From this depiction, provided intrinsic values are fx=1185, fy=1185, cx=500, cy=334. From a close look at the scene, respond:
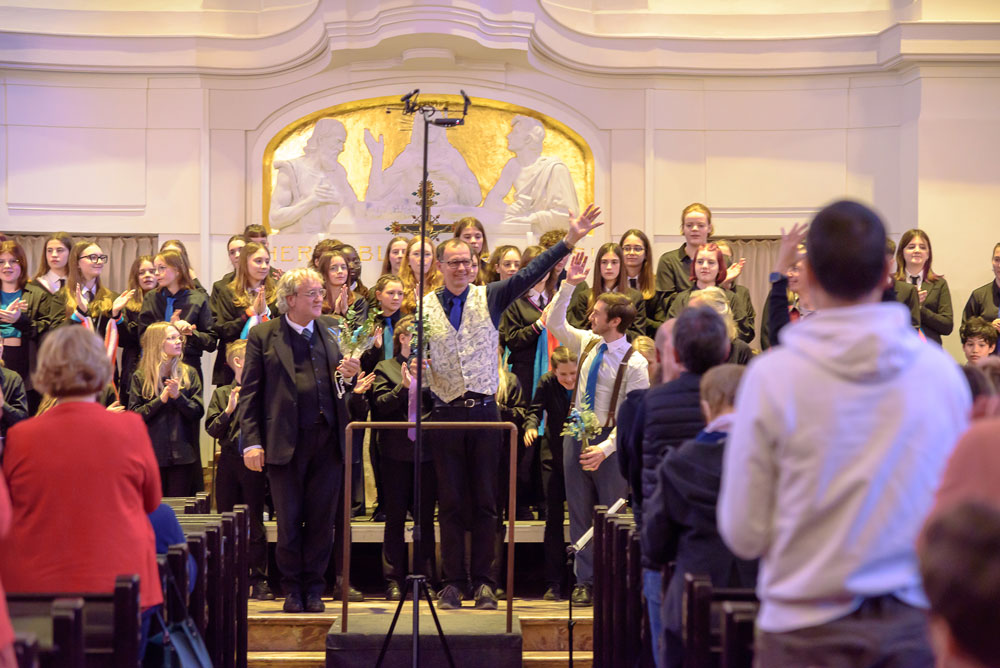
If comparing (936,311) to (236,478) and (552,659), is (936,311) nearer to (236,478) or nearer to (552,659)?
(552,659)

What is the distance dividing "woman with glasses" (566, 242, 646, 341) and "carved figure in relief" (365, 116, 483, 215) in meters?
3.24

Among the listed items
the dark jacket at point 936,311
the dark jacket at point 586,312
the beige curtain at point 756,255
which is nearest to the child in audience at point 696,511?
the dark jacket at point 586,312

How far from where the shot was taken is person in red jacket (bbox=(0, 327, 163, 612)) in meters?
3.33

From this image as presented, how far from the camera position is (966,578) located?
52.6 inches

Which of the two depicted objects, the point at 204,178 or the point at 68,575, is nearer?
the point at 68,575

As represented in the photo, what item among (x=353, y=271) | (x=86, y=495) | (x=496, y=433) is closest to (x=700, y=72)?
(x=353, y=271)

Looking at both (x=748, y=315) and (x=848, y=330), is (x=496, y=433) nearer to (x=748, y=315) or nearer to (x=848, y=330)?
(x=748, y=315)

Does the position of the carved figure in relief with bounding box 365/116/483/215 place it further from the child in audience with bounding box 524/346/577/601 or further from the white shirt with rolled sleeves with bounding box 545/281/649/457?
the white shirt with rolled sleeves with bounding box 545/281/649/457

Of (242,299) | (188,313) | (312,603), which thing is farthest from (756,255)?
(312,603)

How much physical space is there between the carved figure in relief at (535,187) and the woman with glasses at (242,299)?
320 cm

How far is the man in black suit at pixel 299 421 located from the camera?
613 cm

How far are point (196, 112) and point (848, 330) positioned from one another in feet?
29.8

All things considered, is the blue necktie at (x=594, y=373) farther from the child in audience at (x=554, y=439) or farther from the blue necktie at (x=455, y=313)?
the blue necktie at (x=455, y=313)

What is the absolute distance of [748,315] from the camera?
24.7ft
